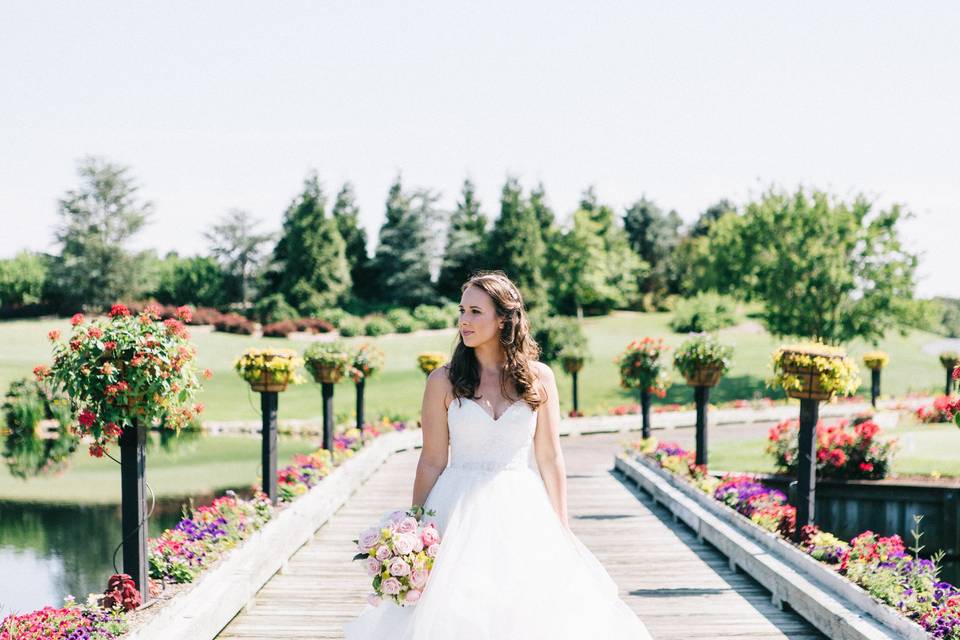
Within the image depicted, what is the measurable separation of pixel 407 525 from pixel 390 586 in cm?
28

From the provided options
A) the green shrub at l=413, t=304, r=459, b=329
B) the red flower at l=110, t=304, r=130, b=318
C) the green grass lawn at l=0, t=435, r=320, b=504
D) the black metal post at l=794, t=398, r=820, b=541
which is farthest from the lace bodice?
the green shrub at l=413, t=304, r=459, b=329

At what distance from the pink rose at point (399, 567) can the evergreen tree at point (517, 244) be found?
51238 mm

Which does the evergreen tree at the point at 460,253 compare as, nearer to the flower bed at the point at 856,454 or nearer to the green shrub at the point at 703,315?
the green shrub at the point at 703,315

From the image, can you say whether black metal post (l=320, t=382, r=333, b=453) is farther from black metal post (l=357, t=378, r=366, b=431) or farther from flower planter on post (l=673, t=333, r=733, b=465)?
flower planter on post (l=673, t=333, r=733, b=465)

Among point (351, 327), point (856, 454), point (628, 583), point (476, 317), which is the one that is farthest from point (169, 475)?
point (351, 327)

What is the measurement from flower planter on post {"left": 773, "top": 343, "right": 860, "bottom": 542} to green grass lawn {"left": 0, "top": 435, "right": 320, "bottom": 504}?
1156cm

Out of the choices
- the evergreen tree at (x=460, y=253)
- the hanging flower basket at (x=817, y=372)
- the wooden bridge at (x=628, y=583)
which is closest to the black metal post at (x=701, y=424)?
the wooden bridge at (x=628, y=583)

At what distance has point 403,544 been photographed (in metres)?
3.98

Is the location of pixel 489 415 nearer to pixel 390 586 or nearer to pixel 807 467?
pixel 390 586

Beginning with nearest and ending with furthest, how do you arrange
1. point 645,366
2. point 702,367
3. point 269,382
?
point 269,382 < point 702,367 < point 645,366

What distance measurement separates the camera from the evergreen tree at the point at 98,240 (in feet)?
190

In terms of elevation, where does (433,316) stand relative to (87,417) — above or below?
above

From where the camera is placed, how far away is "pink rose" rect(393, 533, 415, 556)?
13.0ft

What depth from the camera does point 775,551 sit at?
8.47 m
